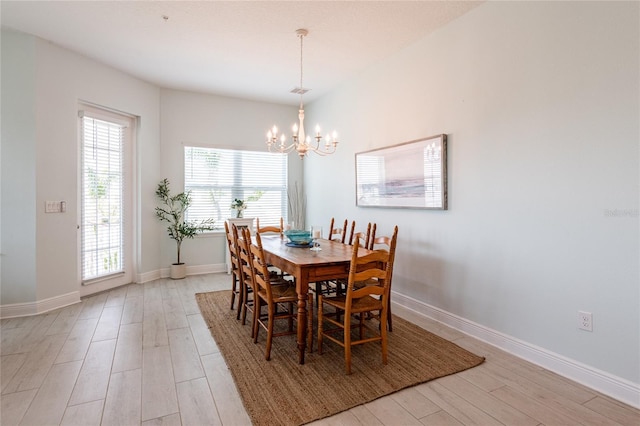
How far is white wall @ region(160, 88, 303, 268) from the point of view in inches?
210

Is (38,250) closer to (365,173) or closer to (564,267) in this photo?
(365,173)

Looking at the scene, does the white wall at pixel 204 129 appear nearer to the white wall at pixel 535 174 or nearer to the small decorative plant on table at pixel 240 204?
the small decorative plant on table at pixel 240 204

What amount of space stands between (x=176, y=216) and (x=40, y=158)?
1.91 metres

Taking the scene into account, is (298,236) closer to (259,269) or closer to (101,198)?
(259,269)

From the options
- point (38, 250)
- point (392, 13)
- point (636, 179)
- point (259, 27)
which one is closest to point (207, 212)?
point (38, 250)

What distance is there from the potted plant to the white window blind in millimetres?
582

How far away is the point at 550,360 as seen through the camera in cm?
246

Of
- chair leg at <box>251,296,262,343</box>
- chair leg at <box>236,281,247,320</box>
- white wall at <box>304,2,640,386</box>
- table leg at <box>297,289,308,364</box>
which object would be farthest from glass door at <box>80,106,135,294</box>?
white wall at <box>304,2,640,386</box>

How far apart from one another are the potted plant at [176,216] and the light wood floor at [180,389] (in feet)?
6.68

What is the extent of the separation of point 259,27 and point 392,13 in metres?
1.30

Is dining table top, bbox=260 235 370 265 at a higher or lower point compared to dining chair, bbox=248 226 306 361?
higher

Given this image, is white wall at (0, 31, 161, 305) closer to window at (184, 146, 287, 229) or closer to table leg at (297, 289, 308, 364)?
→ window at (184, 146, 287, 229)

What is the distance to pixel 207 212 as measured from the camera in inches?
223

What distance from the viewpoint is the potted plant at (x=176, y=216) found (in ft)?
17.0
